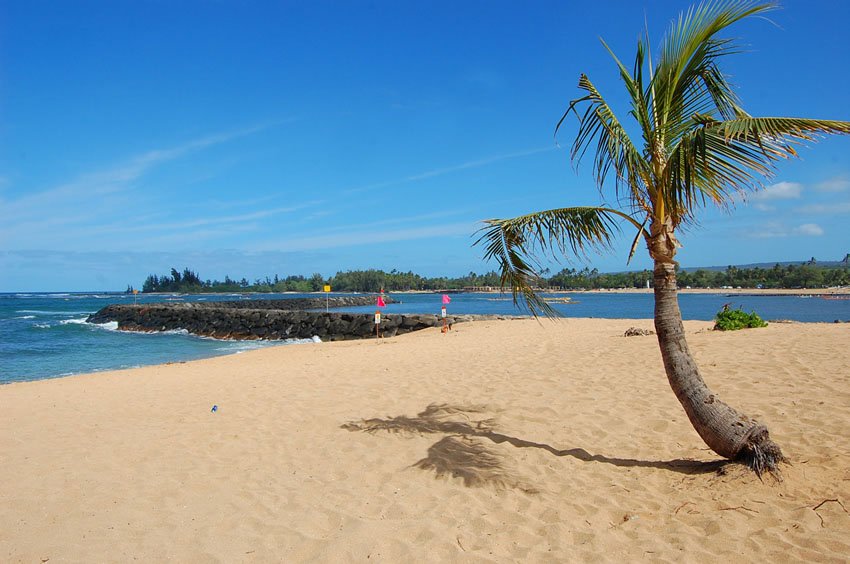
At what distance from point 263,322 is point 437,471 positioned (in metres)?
29.3

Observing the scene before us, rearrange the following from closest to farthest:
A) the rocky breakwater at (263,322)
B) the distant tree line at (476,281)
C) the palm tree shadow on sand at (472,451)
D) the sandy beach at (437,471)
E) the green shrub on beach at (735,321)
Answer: the sandy beach at (437,471)
the palm tree shadow on sand at (472,451)
the green shrub on beach at (735,321)
the rocky breakwater at (263,322)
the distant tree line at (476,281)

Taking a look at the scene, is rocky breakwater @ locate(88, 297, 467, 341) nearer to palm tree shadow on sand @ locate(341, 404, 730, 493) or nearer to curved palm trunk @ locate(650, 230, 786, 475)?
palm tree shadow on sand @ locate(341, 404, 730, 493)

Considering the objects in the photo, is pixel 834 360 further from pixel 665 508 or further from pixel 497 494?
pixel 497 494

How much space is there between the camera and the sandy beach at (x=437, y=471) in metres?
3.71

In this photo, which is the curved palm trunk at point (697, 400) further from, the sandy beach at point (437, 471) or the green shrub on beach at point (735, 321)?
the green shrub on beach at point (735, 321)

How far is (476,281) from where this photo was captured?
586ft

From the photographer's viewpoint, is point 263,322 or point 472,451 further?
point 263,322

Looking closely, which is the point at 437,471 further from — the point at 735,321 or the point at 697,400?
the point at 735,321

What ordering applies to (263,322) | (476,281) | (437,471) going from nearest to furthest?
(437,471)
(263,322)
(476,281)

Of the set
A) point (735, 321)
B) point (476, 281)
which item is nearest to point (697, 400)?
point (735, 321)

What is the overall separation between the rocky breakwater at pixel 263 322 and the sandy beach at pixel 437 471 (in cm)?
1746

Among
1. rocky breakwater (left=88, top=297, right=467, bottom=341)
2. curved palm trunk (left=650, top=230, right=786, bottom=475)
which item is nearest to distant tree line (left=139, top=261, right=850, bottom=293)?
rocky breakwater (left=88, top=297, right=467, bottom=341)

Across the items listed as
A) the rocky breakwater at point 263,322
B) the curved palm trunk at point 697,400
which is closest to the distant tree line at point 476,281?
the rocky breakwater at point 263,322

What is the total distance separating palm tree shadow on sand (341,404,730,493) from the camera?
4.81 metres
